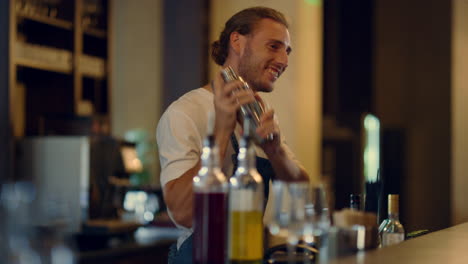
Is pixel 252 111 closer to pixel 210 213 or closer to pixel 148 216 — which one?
pixel 210 213

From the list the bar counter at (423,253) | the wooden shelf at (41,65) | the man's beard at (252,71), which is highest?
the wooden shelf at (41,65)

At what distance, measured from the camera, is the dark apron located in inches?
91.5

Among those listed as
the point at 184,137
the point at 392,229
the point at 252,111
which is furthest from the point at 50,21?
the point at 392,229

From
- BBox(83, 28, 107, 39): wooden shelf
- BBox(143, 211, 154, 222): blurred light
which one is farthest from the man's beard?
BBox(83, 28, 107, 39): wooden shelf

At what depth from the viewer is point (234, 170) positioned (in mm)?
2379

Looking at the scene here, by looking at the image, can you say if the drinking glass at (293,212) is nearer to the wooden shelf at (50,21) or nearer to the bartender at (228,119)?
the bartender at (228,119)

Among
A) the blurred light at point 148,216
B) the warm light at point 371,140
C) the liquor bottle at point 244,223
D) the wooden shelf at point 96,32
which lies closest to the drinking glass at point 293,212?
the liquor bottle at point 244,223

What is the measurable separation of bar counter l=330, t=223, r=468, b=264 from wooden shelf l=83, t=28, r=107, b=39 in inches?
158

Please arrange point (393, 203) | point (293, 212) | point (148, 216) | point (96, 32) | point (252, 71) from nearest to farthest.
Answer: point (293, 212), point (393, 203), point (252, 71), point (148, 216), point (96, 32)

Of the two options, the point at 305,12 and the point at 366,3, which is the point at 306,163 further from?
the point at 366,3

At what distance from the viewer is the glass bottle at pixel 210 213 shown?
1.63m

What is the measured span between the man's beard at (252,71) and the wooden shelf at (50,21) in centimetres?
274

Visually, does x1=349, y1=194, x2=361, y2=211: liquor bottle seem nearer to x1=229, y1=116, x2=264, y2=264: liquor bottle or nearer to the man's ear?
x1=229, y1=116, x2=264, y2=264: liquor bottle

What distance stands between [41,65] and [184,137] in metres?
3.03
